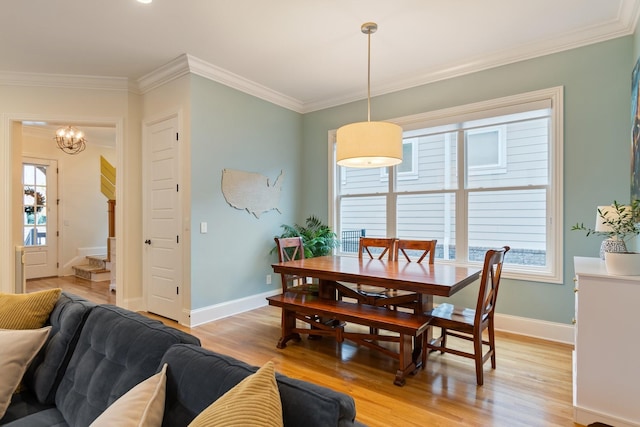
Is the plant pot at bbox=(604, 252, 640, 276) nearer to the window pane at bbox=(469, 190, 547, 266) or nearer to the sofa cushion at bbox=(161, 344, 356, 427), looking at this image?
the window pane at bbox=(469, 190, 547, 266)

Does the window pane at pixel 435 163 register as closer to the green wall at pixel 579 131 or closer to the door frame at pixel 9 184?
the green wall at pixel 579 131

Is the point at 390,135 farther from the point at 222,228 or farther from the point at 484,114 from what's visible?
the point at 222,228

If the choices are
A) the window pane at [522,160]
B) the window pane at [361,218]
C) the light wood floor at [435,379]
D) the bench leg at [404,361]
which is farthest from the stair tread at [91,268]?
the window pane at [522,160]

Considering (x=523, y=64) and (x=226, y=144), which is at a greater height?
(x=523, y=64)

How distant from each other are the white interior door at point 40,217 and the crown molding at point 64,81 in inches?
117

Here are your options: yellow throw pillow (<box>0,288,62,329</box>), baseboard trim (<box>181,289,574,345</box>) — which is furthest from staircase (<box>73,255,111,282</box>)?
yellow throw pillow (<box>0,288,62,329</box>)

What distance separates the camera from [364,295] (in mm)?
3107

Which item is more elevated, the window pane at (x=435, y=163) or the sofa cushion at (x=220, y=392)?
the window pane at (x=435, y=163)

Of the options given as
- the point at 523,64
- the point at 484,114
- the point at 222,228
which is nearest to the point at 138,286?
the point at 222,228

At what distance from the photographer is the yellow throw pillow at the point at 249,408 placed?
27.4 inches

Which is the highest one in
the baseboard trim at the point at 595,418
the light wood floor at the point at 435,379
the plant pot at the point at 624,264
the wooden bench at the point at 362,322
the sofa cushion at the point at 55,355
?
the plant pot at the point at 624,264

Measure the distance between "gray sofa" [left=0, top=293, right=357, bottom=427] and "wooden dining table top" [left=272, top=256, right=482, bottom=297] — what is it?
163 centimetres

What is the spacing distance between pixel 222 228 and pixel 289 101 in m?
2.16

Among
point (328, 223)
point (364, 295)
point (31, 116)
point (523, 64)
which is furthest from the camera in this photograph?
point (328, 223)
